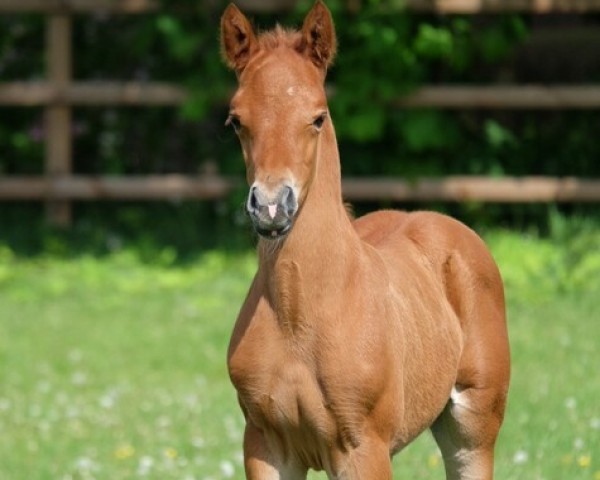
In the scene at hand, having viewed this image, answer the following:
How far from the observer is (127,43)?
47.2 ft

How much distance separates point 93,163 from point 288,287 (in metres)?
10.6

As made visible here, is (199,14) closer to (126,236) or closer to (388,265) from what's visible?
(126,236)

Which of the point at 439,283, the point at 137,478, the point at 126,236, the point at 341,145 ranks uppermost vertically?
the point at 439,283

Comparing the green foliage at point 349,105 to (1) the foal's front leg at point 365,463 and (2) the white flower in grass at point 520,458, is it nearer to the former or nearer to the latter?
(2) the white flower in grass at point 520,458

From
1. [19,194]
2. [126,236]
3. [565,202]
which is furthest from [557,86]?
[19,194]

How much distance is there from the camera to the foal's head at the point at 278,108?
3.99 metres

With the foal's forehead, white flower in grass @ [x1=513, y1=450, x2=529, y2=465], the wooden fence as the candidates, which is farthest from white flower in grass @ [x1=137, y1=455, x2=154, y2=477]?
the wooden fence

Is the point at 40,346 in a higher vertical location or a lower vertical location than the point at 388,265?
lower

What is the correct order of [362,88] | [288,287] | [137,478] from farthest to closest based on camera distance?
[362,88] < [137,478] < [288,287]

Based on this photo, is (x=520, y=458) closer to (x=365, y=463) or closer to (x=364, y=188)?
(x=365, y=463)

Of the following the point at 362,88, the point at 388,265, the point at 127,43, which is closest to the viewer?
the point at 388,265

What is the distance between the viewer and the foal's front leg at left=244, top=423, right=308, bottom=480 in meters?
4.31

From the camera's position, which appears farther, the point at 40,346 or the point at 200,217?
the point at 200,217

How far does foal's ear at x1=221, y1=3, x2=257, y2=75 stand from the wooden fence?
784 cm
